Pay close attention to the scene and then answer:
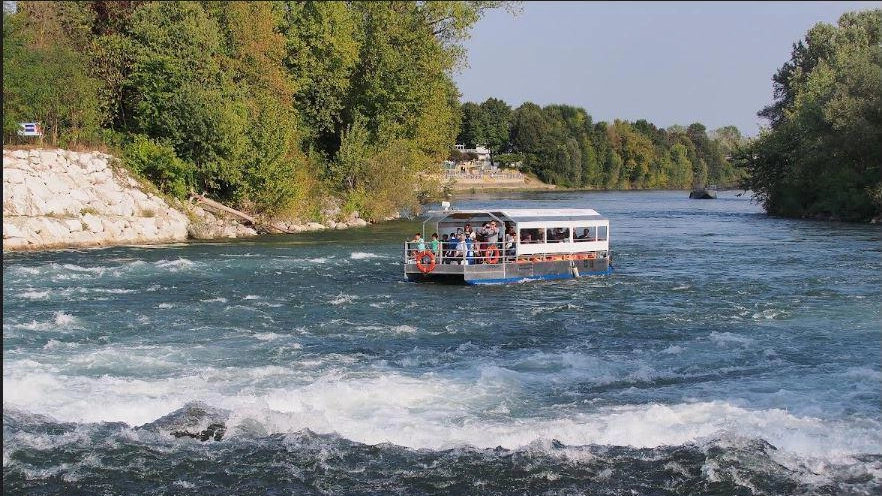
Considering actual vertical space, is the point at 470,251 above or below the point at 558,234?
below

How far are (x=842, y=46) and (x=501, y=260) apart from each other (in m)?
68.8

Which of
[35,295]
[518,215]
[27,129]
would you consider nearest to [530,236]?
[518,215]

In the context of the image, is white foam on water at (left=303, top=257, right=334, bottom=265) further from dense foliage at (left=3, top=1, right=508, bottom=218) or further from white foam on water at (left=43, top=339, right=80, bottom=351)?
white foam on water at (left=43, top=339, right=80, bottom=351)

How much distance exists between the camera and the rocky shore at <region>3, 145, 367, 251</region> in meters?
40.7

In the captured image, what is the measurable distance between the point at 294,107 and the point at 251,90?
23.5ft

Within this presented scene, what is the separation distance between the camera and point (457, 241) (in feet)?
111

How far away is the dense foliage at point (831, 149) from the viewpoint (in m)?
61.0

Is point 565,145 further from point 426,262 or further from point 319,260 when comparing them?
point 426,262

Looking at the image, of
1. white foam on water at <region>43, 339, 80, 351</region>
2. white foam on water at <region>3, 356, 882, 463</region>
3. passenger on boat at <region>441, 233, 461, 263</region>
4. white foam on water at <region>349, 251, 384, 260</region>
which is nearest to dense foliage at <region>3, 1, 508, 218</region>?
white foam on water at <region>349, 251, 384, 260</region>

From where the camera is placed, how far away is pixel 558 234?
35.3 metres

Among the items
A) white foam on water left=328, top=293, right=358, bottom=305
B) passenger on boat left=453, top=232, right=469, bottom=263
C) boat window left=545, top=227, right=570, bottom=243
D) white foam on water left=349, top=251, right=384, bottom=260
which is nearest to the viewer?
white foam on water left=328, top=293, right=358, bottom=305

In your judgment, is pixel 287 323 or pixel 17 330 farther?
pixel 287 323

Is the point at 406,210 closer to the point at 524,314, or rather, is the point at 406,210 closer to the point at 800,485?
the point at 524,314

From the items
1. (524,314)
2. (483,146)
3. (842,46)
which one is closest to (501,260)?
(524,314)
